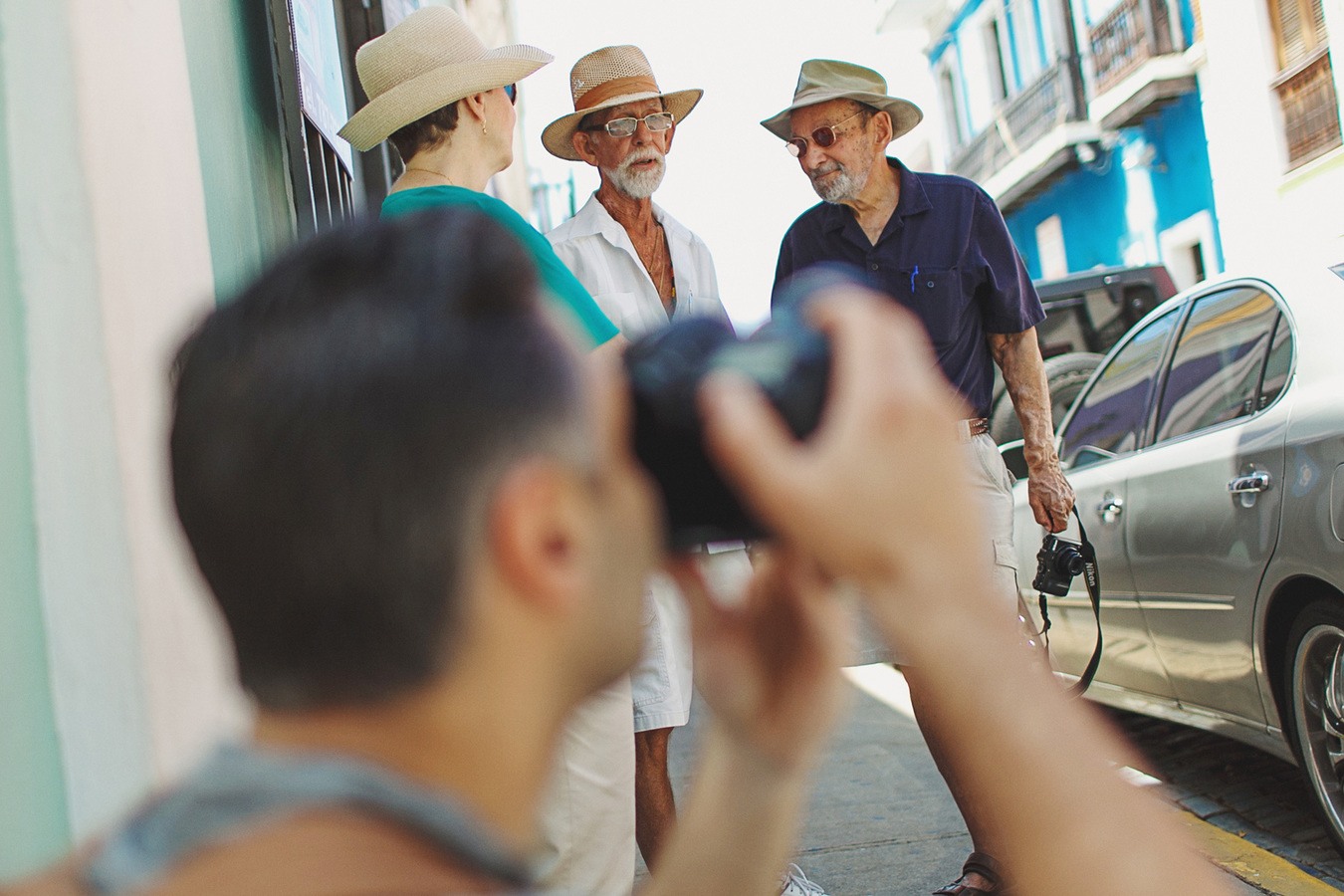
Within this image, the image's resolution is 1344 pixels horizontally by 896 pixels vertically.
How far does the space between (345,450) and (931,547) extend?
1.09ft

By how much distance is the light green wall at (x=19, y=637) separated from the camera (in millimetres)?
1935

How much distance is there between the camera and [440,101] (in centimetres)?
288

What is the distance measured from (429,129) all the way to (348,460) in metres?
2.31

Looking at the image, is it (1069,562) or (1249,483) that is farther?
(1069,562)

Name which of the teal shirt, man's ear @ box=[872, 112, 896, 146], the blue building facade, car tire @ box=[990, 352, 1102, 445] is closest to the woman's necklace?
the teal shirt

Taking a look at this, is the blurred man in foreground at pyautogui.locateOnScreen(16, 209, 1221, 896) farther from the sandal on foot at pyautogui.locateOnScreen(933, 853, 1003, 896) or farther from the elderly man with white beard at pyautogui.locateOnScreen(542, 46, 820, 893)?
the sandal on foot at pyautogui.locateOnScreen(933, 853, 1003, 896)

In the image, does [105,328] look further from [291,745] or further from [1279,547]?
[1279,547]

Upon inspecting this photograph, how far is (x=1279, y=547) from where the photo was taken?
374cm

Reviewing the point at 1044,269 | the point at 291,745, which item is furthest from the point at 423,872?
the point at 1044,269

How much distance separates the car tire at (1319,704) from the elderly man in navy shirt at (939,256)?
0.70 metres

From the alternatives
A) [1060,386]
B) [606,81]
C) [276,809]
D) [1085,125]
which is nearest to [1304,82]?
[1085,125]

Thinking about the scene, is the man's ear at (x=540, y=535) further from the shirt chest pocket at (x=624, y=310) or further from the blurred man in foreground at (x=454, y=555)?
the shirt chest pocket at (x=624, y=310)

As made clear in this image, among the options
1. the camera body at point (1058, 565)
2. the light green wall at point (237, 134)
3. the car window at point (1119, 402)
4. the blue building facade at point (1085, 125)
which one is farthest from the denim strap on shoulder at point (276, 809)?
the blue building facade at point (1085, 125)

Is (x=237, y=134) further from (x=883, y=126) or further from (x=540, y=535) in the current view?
(x=540, y=535)
